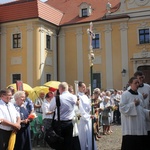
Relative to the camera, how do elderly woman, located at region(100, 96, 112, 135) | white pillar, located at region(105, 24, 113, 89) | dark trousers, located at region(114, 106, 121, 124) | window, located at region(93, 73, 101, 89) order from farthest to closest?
1. window, located at region(93, 73, 101, 89)
2. white pillar, located at region(105, 24, 113, 89)
3. dark trousers, located at region(114, 106, 121, 124)
4. elderly woman, located at region(100, 96, 112, 135)

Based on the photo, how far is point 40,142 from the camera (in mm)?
9367

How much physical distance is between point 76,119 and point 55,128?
111 centimetres

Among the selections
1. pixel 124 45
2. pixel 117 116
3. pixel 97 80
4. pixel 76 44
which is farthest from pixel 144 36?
pixel 117 116

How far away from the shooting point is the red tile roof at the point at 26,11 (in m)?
23.9

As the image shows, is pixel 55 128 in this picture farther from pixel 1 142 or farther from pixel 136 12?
pixel 136 12

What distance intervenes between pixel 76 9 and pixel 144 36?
773 centimetres

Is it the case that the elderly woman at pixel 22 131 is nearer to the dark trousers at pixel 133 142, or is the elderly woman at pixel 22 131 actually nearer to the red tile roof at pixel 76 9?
the dark trousers at pixel 133 142

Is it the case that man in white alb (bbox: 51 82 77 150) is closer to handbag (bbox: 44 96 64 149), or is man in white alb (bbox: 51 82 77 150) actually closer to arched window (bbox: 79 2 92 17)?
handbag (bbox: 44 96 64 149)

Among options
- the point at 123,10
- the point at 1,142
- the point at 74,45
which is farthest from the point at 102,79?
the point at 1,142

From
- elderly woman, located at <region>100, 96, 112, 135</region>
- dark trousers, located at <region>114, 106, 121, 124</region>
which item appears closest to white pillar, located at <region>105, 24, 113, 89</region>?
dark trousers, located at <region>114, 106, 121, 124</region>

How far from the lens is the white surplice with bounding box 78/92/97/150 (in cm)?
719

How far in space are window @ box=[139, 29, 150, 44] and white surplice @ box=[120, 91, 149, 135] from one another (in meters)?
18.4

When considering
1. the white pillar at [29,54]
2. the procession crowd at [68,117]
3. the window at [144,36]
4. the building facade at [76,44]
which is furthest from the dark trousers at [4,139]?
the window at [144,36]

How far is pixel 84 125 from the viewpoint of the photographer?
7.27 meters
